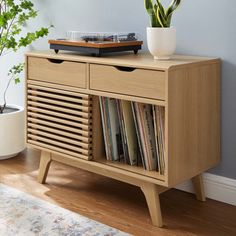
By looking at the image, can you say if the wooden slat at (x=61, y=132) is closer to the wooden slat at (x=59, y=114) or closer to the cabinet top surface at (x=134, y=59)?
the wooden slat at (x=59, y=114)

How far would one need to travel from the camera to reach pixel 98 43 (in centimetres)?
208

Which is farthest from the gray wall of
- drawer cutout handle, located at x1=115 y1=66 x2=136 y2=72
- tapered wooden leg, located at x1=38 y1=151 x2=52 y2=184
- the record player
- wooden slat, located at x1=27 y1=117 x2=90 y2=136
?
tapered wooden leg, located at x1=38 y1=151 x2=52 y2=184

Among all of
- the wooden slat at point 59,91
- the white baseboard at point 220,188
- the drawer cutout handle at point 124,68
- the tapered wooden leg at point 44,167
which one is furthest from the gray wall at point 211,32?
the tapered wooden leg at point 44,167

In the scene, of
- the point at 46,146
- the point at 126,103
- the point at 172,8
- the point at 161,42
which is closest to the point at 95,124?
the point at 126,103

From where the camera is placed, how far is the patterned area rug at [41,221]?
1.85 metres

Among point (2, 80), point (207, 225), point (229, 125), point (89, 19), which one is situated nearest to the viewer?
point (207, 225)

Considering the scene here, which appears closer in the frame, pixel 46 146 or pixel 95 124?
pixel 95 124

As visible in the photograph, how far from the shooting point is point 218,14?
2043mm

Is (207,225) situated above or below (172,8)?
below

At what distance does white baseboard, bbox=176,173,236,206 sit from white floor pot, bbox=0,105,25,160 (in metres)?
1.17

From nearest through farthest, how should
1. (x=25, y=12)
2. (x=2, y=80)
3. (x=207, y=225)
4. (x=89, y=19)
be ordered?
(x=207, y=225), (x=89, y=19), (x=25, y=12), (x=2, y=80)

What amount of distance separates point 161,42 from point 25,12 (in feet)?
4.42

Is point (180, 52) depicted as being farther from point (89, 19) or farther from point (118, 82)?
point (89, 19)

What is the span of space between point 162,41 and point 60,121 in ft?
2.05
